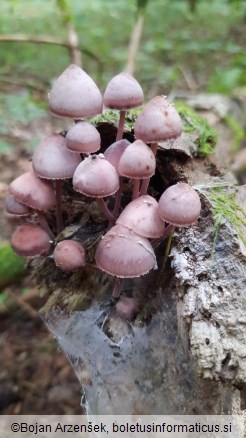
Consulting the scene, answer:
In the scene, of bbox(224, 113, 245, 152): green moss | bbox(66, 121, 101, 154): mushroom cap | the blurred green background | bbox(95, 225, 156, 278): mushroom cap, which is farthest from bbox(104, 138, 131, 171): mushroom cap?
the blurred green background

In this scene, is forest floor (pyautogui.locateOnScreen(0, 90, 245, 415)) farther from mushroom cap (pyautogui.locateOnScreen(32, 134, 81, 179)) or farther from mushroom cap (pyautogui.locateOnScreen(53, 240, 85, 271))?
mushroom cap (pyautogui.locateOnScreen(32, 134, 81, 179))

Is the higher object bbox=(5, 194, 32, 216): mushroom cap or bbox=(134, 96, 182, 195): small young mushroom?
bbox=(134, 96, 182, 195): small young mushroom

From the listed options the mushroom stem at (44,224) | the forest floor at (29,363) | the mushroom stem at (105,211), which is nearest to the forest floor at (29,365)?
the forest floor at (29,363)

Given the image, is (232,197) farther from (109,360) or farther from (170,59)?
(170,59)

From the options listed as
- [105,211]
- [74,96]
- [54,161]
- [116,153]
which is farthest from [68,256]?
[74,96]

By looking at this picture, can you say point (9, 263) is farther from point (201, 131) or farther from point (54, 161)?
point (201, 131)

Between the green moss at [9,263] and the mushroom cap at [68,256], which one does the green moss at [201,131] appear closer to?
the mushroom cap at [68,256]
